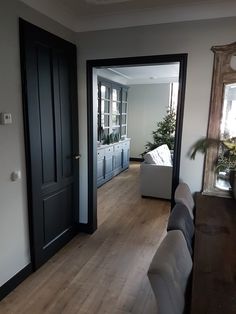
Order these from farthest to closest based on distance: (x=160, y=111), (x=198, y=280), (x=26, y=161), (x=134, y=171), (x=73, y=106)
Answer: (x=160, y=111) → (x=134, y=171) → (x=73, y=106) → (x=26, y=161) → (x=198, y=280)

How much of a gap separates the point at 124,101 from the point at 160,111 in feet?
4.13

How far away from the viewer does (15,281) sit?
214 cm

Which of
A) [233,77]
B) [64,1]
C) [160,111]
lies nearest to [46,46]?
[64,1]

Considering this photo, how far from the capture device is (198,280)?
3.79 feet

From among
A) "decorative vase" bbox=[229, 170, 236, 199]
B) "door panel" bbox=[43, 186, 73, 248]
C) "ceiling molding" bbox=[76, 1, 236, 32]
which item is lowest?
"door panel" bbox=[43, 186, 73, 248]

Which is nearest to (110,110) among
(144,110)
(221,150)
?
(144,110)

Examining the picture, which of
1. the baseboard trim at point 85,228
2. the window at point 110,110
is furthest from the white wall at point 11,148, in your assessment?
the window at point 110,110

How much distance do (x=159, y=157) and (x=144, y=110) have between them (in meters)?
3.36

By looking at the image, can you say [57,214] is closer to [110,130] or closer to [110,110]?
[110,130]

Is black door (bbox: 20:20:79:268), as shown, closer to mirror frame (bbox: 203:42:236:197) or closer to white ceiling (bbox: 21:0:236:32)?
white ceiling (bbox: 21:0:236:32)

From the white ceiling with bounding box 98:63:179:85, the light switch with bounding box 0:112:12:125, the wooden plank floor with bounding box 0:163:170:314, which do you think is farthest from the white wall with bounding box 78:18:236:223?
the white ceiling with bounding box 98:63:179:85

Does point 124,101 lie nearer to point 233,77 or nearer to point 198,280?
point 233,77

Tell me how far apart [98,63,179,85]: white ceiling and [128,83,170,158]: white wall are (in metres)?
0.20

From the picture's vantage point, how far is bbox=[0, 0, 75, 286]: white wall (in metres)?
1.88
